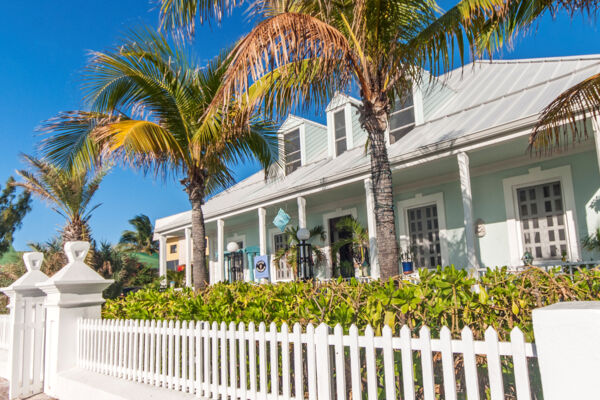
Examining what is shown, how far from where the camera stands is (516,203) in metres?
8.95

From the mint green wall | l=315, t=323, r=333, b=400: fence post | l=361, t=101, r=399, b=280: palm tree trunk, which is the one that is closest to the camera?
l=315, t=323, r=333, b=400: fence post

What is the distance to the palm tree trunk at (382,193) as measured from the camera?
16.4ft

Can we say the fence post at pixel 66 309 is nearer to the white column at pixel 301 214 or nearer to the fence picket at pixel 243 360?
the fence picket at pixel 243 360

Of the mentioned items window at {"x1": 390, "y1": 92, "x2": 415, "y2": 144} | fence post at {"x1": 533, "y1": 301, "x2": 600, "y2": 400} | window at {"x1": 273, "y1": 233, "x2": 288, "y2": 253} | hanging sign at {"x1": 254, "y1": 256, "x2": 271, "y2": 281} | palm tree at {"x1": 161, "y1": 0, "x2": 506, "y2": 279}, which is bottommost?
fence post at {"x1": 533, "y1": 301, "x2": 600, "y2": 400}

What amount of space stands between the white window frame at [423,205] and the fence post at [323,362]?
733 cm

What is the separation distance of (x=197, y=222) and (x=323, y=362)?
524 cm

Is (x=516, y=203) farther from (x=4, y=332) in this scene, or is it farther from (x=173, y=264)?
(x=173, y=264)

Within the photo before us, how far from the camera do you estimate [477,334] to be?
9.59ft

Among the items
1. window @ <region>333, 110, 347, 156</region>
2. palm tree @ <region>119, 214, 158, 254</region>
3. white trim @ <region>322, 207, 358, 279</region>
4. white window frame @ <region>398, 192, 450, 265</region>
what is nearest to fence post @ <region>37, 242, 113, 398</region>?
white window frame @ <region>398, 192, 450, 265</region>

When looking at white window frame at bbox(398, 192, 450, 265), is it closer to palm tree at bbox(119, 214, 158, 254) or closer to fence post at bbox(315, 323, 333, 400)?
fence post at bbox(315, 323, 333, 400)

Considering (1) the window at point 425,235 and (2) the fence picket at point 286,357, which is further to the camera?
(1) the window at point 425,235

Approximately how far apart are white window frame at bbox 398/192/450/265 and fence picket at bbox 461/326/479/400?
303 inches

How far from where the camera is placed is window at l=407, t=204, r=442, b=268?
10.3m

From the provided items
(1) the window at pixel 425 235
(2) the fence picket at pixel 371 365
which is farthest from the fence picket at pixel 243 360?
(1) the window at pixel 425 235
